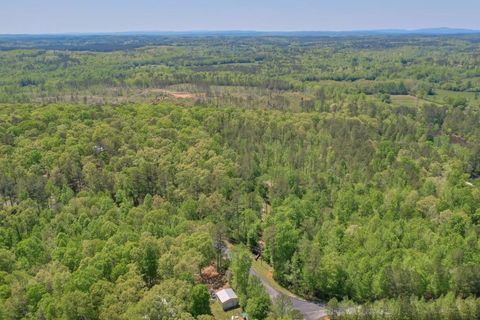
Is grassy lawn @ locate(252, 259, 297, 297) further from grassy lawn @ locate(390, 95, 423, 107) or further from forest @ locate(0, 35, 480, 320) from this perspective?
grassy lawn @ locate(390, 95, 423, 107)

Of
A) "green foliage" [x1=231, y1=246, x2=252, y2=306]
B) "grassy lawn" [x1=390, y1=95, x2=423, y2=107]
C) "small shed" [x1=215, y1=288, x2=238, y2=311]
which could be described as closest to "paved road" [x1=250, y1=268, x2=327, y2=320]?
"green foliage" [x1=231, y1=246, x2=252, y2=306]

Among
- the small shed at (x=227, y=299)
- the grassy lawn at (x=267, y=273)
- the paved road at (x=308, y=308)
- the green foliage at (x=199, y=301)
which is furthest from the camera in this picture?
the grassy lawn at (x=267, y=273)

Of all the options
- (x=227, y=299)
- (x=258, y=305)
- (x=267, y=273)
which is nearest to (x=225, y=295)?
(x=227, y=299)

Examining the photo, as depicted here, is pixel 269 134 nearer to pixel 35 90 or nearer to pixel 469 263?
pixel 469 263

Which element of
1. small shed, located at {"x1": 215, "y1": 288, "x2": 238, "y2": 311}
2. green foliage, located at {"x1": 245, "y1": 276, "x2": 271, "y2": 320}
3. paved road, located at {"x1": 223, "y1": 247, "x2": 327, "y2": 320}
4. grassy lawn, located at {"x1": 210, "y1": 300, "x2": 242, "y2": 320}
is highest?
green foliage, located at {"x1": 245, "y1": 276, "x2": 271, "y2": 320}

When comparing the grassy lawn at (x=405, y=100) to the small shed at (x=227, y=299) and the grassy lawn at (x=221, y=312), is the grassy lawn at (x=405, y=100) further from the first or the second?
the grassy lawn at (x=221, y=312)

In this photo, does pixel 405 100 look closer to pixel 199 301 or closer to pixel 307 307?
pixel 307 307

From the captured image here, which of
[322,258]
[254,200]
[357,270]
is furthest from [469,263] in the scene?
[254,200]

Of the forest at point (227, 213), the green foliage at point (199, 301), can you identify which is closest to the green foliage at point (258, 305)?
the forest at point (227, 213)
